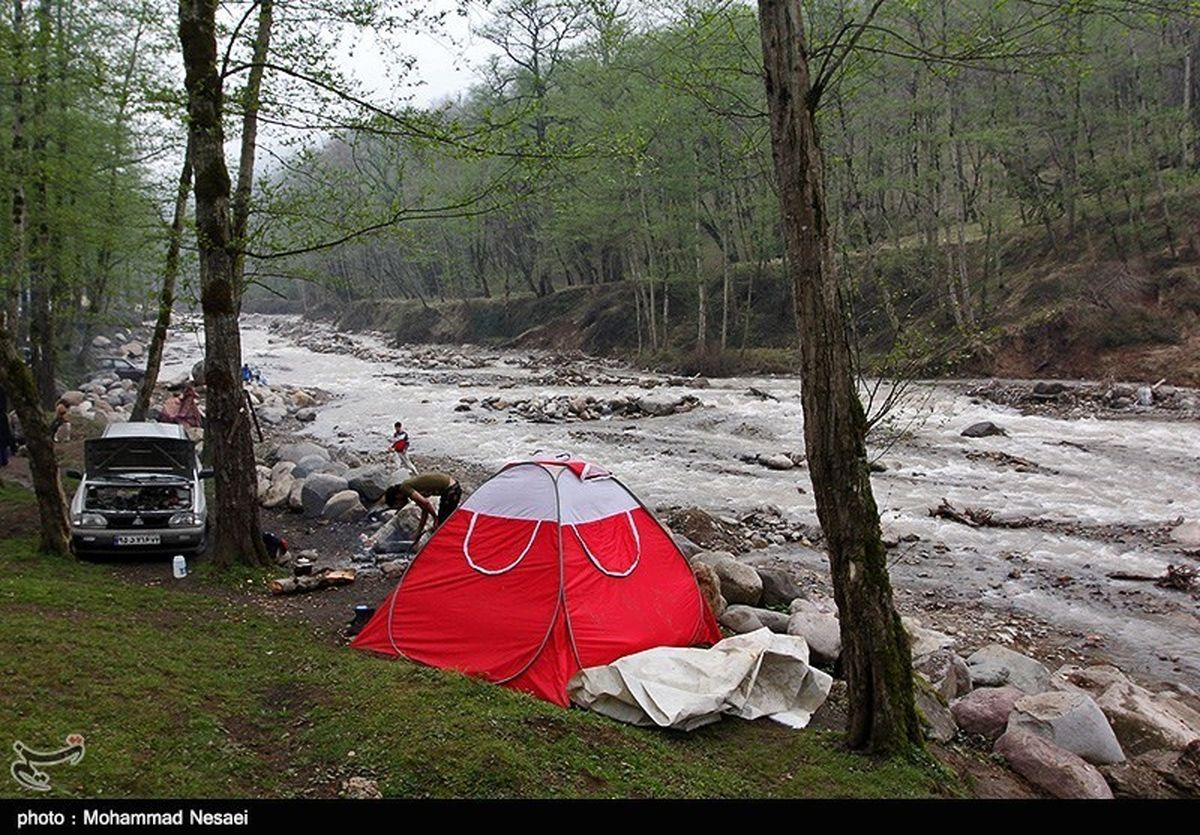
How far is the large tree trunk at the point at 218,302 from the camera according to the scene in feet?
27.3

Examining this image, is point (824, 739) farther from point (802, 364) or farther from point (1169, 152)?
point (1169, 152)

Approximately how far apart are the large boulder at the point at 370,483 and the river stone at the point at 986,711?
32.2 feet

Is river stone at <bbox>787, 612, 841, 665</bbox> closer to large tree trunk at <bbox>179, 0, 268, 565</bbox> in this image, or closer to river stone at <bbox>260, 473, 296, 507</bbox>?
large tree trunk at <bbox>179, 0, 268, 565</bbox>

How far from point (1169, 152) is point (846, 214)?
1130 centimetres

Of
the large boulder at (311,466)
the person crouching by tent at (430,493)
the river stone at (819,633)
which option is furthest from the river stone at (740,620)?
the large boulder at (311,466)

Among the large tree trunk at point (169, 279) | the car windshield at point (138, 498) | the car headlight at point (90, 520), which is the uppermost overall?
the large tree trunk at point (169, 279)

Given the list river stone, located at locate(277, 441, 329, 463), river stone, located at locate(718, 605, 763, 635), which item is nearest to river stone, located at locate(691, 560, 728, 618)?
river stone, located at locate(718, 605, 763, 635)

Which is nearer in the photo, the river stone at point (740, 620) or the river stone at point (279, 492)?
the river stone at point (740, 620)

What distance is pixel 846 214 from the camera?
110 ft

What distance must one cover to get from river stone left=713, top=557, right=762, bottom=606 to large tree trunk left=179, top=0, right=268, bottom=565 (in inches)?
213

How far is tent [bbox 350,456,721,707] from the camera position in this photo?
21.0ft

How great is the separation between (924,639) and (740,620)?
5.92 ft

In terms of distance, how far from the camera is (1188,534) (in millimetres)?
11273

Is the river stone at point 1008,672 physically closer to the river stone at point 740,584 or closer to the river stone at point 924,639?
the river stone at point 924,639
